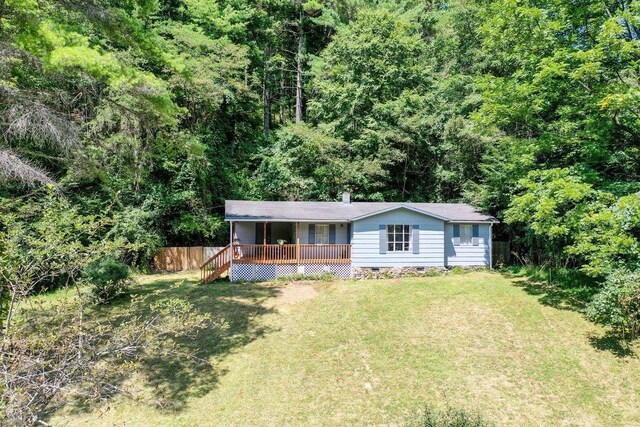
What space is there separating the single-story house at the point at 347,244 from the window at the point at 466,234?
0.05 meters

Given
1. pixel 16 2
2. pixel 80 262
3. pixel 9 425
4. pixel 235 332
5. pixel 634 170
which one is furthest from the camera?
pixel 634 170

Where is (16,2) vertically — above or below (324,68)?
below

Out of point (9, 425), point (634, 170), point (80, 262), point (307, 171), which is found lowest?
point (9, 425)

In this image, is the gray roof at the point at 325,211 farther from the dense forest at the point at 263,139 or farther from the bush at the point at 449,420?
the bush at the point at 449,420

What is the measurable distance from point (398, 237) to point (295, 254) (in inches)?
204

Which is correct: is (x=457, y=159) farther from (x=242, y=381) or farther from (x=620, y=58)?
(x=242, y=381)

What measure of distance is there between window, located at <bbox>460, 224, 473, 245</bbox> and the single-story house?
2.1 inches

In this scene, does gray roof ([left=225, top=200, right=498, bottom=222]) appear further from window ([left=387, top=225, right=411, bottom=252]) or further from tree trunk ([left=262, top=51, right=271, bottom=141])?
tree trunk ([left=262, top=51, right=271, bottom=141])

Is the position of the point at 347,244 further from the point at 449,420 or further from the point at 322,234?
the point at 449,420

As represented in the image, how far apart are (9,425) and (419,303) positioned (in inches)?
489

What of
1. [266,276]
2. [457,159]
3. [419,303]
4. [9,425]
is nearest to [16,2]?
[9,425]

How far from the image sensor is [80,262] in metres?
4.61

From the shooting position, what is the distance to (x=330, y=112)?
1012 inches

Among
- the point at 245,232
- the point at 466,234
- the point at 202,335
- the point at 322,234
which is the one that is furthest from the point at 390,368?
the point at 245,232
